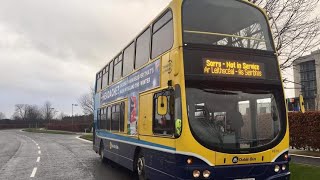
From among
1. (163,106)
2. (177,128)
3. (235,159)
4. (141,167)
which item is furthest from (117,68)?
(235,159)

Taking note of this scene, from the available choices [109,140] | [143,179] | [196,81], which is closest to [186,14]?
[196,81]

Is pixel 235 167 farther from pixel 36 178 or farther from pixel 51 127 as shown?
pixel 51 127

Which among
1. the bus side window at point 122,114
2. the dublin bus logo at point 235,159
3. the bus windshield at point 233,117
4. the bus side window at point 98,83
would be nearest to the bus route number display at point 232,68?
the bus windshield at point 233,117

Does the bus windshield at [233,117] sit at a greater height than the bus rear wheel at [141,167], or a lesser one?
greater

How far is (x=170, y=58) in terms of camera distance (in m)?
8.19

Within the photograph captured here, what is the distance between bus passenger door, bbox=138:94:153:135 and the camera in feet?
30.7

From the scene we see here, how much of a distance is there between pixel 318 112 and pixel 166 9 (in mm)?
12049

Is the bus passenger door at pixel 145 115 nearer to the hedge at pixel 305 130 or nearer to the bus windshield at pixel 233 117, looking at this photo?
the bus windshield at pixel 233 117

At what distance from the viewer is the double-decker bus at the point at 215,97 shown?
738cm

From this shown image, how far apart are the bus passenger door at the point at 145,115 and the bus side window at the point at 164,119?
14.1 inches

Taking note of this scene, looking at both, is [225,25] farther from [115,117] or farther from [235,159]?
[115,117]

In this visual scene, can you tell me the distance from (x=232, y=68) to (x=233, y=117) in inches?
38.2

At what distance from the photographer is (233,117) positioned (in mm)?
7617

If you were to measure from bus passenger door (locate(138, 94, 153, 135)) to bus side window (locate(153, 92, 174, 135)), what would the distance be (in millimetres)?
359
